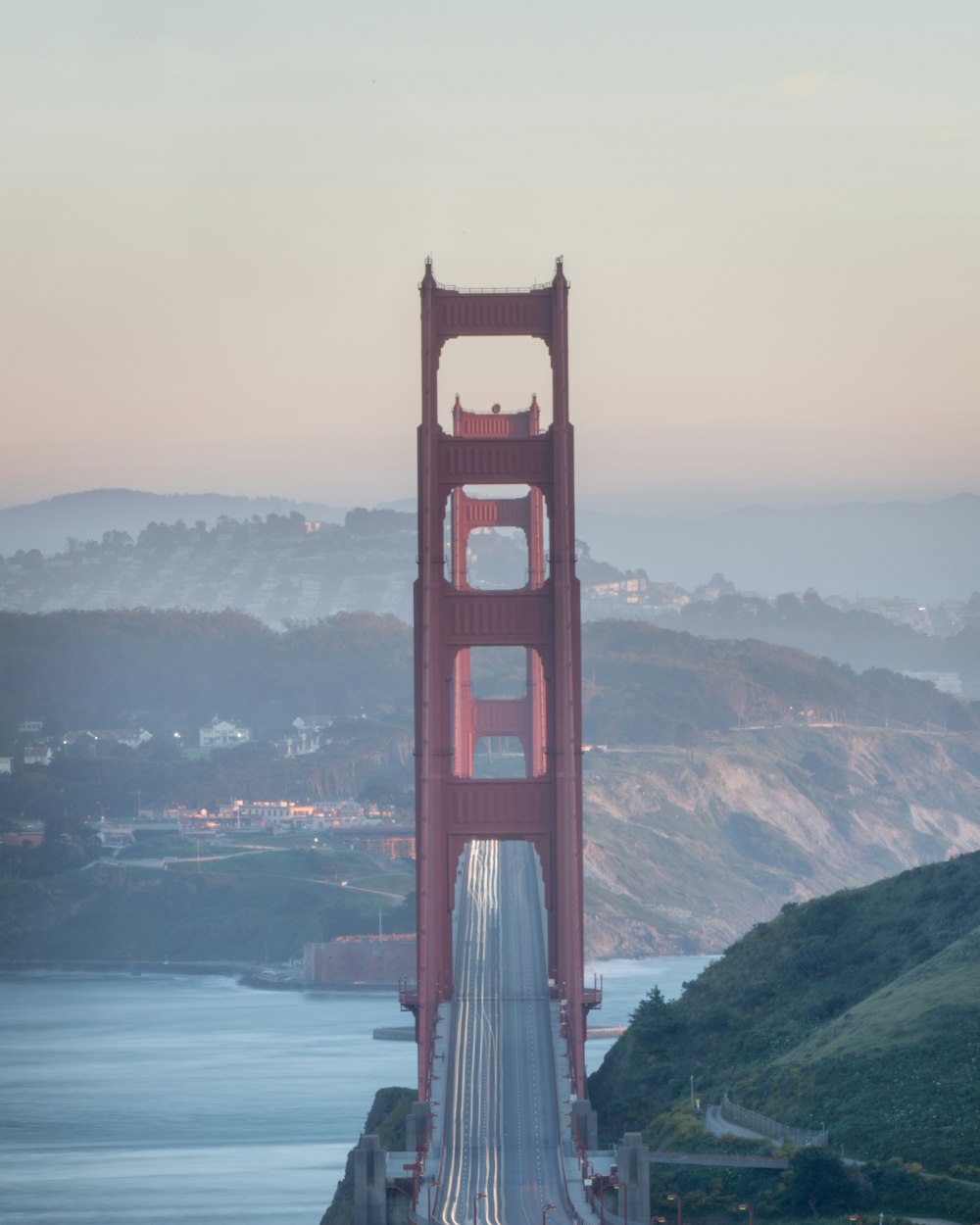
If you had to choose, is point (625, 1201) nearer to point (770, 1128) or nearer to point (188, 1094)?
point (770, 1128)

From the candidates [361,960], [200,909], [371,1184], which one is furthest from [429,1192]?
[200,909]

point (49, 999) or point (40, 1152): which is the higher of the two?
point (49, 999)

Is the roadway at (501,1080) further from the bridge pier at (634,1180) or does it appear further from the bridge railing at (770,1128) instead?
the bridge railing at (770,1128)

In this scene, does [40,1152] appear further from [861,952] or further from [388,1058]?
[861,952]

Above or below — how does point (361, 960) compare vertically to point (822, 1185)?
above

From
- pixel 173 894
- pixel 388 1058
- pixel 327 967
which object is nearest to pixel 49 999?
pixel 327 967
